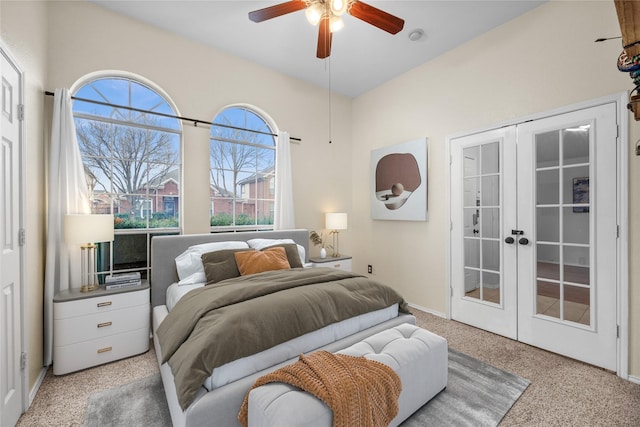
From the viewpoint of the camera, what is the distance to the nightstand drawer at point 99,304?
7.23 ft

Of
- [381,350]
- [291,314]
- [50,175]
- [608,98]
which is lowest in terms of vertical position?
[381,350]

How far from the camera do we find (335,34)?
306 centimetres

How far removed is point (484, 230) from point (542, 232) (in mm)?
525

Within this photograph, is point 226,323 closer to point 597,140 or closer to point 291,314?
point 291,314

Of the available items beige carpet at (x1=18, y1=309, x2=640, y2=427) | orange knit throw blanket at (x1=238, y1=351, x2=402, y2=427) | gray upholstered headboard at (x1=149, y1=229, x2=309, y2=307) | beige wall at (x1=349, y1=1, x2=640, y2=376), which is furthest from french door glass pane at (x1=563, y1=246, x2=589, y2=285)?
gray upholstered headboard at (x1=149, y1=229, x2=309, y2=307)

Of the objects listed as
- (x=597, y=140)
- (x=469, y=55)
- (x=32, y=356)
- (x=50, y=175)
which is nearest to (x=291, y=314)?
(x=32, y=356)

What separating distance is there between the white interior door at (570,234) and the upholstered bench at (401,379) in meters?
1.40

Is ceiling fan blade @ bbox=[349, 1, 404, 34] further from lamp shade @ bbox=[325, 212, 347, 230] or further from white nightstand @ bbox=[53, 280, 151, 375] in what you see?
white nightstand @ bbox=[53, 280, 151, 375]

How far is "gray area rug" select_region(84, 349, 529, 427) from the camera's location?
1.72 meters

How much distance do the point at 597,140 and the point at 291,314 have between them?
2804 mm

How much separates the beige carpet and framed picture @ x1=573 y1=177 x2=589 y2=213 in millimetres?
1303

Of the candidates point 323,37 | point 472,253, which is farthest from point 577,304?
point 323,37

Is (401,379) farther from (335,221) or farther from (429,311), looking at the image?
(335,221)

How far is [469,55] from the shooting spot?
317 centimetres
